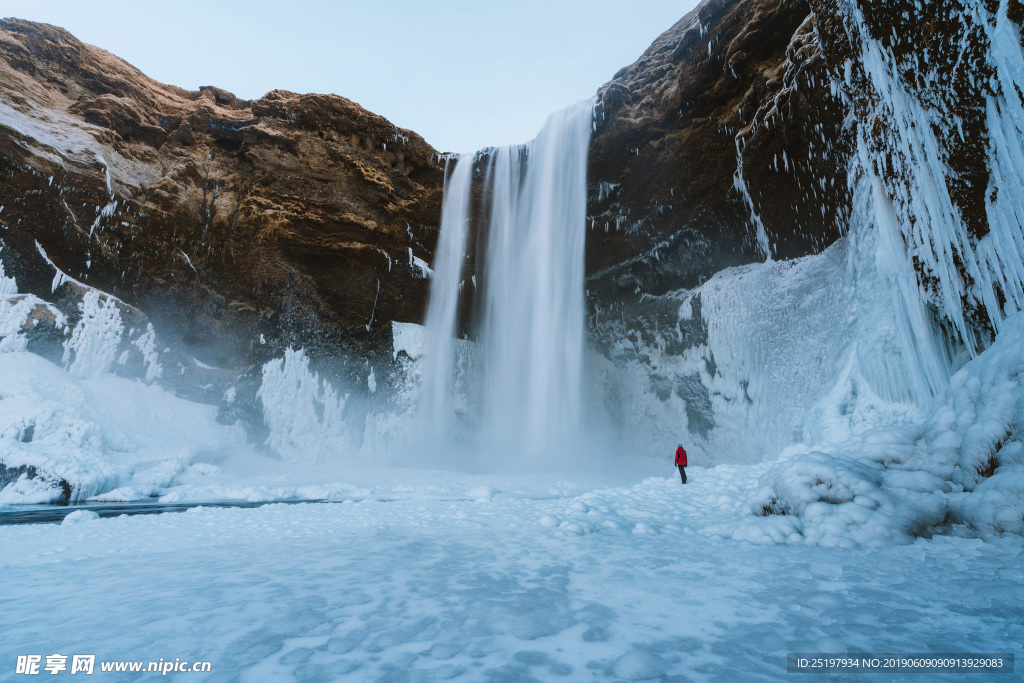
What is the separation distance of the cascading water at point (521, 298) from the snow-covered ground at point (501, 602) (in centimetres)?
1039

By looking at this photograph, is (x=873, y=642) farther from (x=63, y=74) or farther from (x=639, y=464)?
(x=63, y=74)

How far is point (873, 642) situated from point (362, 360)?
1463 centimetres

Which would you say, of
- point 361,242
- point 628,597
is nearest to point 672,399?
point 361,242

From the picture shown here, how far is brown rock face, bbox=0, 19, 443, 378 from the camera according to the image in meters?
11.8

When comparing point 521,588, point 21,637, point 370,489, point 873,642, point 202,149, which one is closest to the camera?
point 873,642

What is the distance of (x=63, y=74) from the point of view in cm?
1225

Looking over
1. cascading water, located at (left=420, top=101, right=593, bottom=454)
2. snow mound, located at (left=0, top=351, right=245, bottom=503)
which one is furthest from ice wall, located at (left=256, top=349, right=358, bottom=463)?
cascading water, located at (left=420, top=101, right=593, bottom=454)

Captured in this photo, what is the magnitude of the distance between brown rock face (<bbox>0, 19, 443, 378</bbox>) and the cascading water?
4.76 ft

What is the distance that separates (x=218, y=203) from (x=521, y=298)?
32.5ft

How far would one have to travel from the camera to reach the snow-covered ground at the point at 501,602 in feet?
5.59

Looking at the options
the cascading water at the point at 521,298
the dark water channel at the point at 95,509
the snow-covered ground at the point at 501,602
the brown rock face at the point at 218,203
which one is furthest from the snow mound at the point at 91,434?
the cascading water at the point at 521,298

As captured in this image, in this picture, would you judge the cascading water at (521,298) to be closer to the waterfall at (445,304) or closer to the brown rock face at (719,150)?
the waterfall at (445,304)

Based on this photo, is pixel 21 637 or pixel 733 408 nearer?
pixel 21 637

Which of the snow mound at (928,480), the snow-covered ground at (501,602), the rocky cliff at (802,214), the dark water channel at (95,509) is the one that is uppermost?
the rocky cliff at (802,214)
